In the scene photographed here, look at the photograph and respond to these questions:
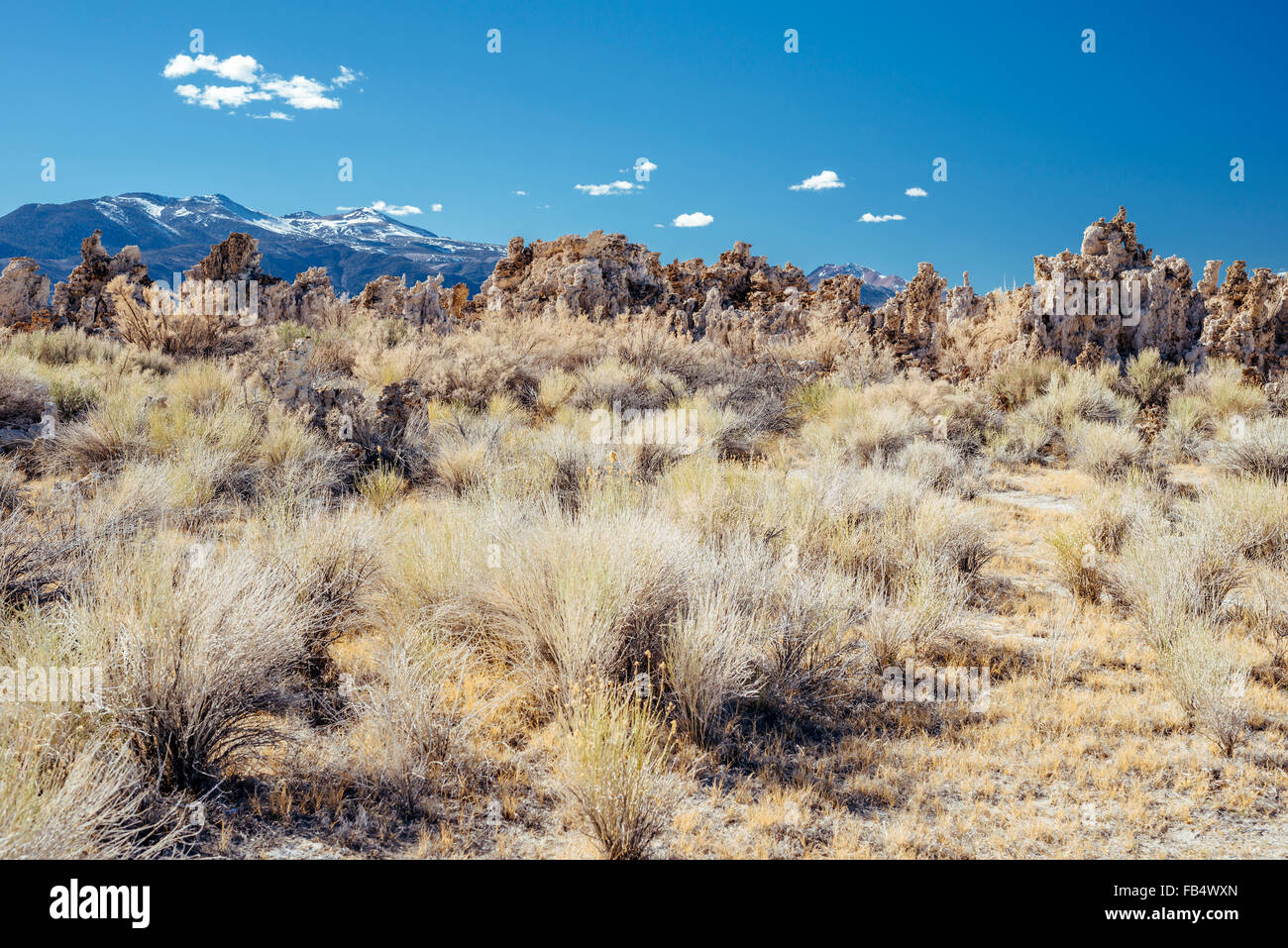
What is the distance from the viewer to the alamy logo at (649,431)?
7.11m

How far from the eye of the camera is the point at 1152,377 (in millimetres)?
10477

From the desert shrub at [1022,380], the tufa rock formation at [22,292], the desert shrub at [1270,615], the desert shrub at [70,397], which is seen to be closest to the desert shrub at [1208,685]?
the desert shrub at [1270,615]

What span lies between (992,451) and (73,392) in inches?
411

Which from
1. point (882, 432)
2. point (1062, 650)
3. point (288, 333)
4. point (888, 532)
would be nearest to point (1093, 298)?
point (882, 432)

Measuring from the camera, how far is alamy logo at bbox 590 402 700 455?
7105mm

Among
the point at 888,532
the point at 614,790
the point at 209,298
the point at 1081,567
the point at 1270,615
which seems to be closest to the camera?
the point at 614,790

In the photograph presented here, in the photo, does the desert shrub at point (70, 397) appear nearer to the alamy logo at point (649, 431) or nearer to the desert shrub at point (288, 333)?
the desert shrub at point (288, 333)

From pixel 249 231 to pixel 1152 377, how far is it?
12058cm

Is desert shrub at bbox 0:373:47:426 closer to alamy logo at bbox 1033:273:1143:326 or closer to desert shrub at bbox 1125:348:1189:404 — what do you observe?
alamy logo at bbox 1033:273:1143:326

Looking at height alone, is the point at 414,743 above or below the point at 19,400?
below

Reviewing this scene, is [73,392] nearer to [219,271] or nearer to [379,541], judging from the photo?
[379,541]

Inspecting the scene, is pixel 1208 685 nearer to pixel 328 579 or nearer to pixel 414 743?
pixel 414 743
